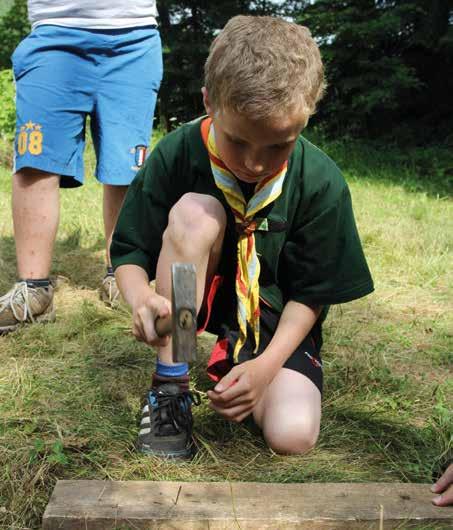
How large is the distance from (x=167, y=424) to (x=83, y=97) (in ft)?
5.45

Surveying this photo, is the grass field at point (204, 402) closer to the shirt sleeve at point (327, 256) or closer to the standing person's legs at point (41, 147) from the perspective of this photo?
the standing person's legs at point (41, 147)

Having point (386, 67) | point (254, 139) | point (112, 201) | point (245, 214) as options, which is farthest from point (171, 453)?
point (386, 67)

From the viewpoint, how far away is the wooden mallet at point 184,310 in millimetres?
1496

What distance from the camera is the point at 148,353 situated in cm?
271

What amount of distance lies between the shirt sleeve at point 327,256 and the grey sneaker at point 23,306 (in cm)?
127

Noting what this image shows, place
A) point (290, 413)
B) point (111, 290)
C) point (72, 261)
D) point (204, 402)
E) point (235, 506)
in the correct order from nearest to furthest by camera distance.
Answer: point (235, 506) < point (290, 413) < point (204, 402) < point (111, 290) < point (72, 261)

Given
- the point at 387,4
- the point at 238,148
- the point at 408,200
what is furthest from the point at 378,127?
the point at 238,148

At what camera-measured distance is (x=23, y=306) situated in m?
2.88

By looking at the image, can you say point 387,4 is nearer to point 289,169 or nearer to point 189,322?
point 289,169

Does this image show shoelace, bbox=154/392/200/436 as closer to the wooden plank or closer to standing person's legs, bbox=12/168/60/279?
the wooden plank

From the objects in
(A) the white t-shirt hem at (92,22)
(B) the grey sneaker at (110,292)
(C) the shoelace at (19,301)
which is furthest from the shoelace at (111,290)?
(A) the white t-shirt hem at (92,22)

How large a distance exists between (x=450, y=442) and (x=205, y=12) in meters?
12.9

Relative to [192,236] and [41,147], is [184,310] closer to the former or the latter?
[192,236]

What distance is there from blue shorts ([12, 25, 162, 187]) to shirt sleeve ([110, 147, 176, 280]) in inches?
35.5
